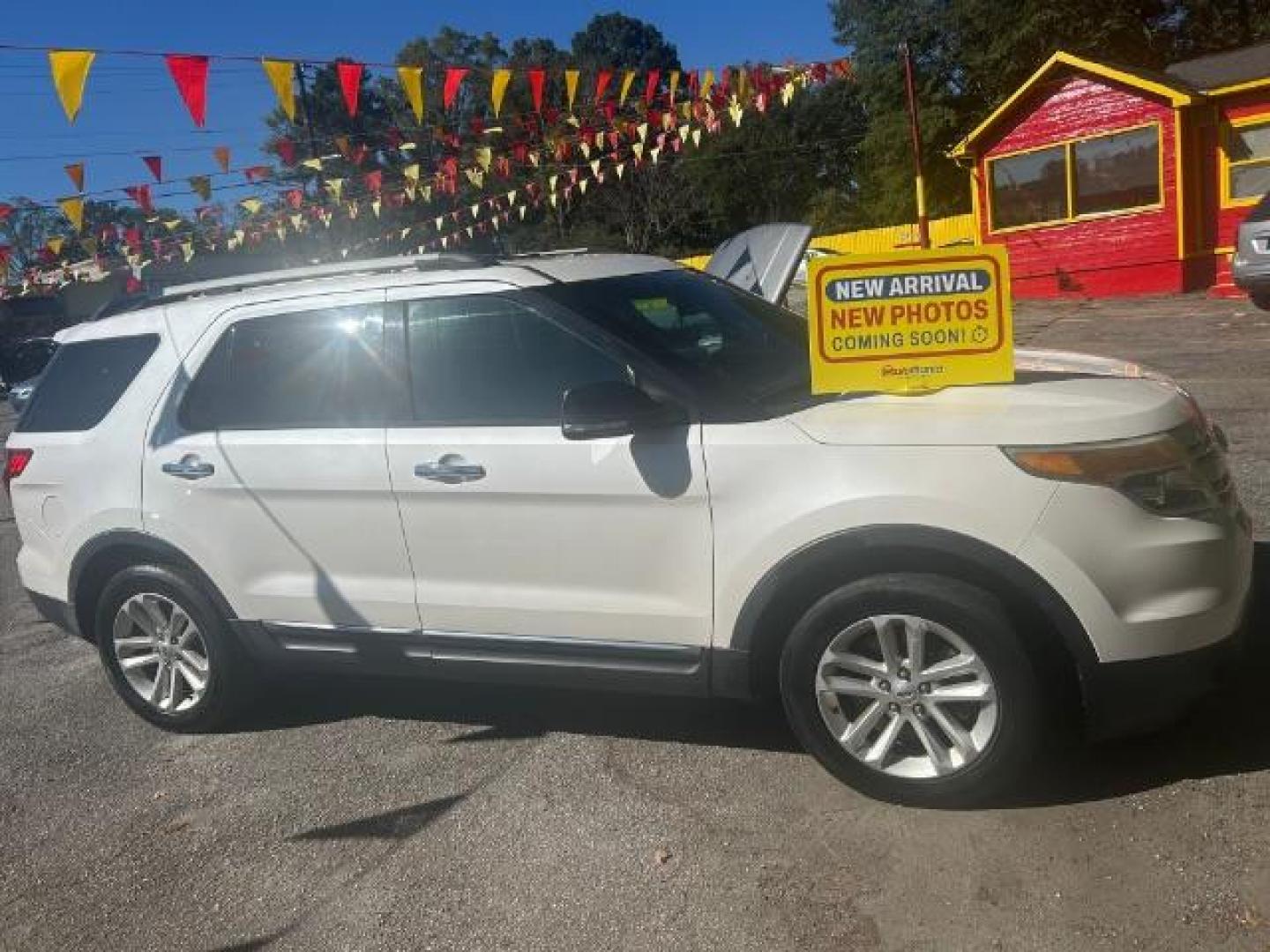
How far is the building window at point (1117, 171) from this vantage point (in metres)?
18.9

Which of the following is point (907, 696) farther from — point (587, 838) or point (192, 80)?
point (192, 80)

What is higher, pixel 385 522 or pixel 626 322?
pixel 626 322

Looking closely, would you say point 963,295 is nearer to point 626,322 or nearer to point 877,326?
point 877,326

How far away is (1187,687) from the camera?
124 inches

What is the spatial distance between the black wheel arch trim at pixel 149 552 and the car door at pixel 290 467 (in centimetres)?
4

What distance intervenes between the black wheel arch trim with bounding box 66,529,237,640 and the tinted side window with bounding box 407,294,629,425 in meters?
1.16

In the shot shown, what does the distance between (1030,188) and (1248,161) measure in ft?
11.8

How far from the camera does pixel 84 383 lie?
4.82m

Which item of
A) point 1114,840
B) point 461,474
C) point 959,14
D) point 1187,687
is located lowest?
point 1114,840

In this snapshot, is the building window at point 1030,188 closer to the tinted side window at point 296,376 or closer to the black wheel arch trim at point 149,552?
the tinted side window at point 296,376

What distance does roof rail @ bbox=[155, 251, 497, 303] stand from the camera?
4305 millimetres

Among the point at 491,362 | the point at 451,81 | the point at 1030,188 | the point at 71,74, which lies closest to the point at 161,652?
the point at 491,362

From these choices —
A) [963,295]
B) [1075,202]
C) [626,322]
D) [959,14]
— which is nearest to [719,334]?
[626,322]

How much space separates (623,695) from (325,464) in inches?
57.4
